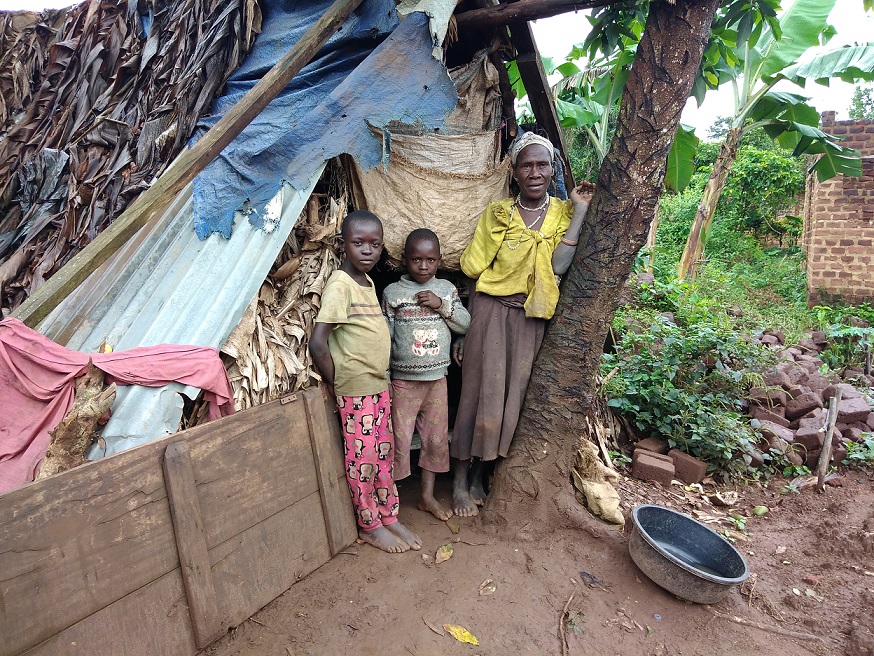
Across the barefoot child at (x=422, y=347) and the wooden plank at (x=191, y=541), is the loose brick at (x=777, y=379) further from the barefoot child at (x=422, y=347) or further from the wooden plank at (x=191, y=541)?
the wooden plank at (x=191, y=541)

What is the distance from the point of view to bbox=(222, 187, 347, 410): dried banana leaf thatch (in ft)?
7.32

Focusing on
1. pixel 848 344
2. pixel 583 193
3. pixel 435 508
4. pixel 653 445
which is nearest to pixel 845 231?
pixel 848 344

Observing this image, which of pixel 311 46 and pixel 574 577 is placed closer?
pixel 311 46

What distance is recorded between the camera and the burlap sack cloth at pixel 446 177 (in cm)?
290

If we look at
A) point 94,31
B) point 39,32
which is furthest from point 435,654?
point 39,32

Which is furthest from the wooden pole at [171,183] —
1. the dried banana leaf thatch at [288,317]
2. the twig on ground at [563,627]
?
the twig on ground at [563,627]

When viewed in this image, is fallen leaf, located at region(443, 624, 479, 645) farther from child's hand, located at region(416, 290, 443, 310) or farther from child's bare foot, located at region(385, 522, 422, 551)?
child's hand, located at region(416, 290, 443, 310)

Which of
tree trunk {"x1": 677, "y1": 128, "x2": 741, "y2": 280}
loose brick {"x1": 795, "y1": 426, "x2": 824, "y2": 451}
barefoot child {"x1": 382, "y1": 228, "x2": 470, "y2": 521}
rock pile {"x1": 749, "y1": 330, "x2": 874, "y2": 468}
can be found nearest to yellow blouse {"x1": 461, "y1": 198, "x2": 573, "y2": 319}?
barefoot child {"x1": 382, "y1": 228, "x2": 470, "y2": 521}

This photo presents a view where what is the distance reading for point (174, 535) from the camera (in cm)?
187

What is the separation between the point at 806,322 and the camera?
7.67m

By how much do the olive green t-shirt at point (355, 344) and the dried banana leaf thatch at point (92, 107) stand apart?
1371mm

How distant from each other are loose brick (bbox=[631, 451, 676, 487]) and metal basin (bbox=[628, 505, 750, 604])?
0.98m

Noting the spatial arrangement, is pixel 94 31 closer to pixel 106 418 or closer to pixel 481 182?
pixel 481 182

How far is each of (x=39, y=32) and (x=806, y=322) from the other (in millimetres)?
9651
